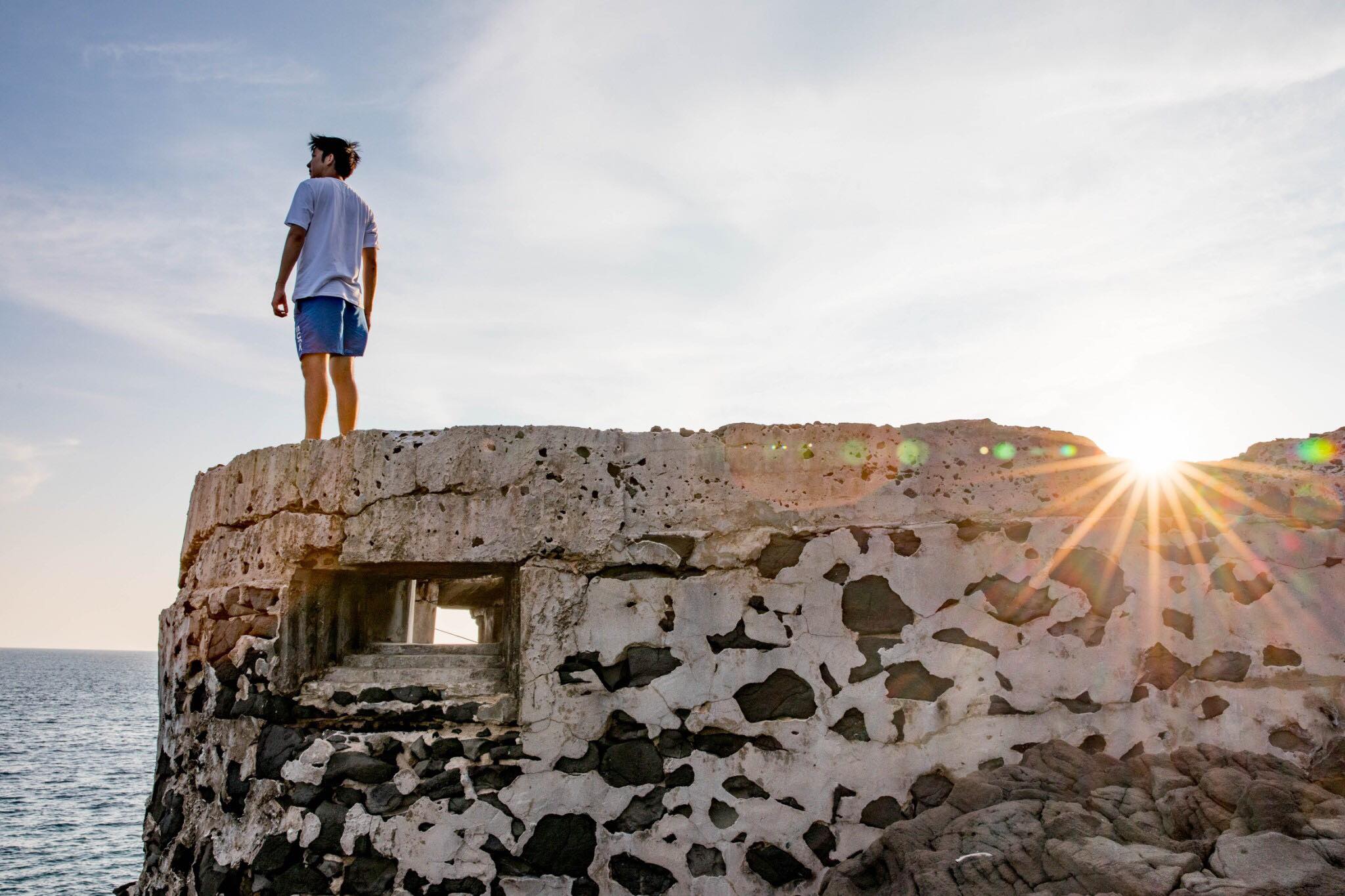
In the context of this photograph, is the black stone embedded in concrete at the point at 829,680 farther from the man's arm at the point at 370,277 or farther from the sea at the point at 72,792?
the sea at the point at 72,792

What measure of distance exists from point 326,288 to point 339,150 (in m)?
0.66

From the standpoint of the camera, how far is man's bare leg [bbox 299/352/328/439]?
12.3ft

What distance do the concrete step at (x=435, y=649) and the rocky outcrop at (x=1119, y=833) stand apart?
4.70 feet

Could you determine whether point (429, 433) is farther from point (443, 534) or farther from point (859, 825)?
point (859, 825)

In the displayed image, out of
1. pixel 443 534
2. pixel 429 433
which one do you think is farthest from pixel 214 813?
→ pixel 429 433

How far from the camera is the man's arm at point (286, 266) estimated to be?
392cm

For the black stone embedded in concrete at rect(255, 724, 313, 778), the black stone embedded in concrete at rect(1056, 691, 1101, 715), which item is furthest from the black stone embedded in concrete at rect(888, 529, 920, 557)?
the black stone embedded in concrete at rect(255, 724, 313, 778)

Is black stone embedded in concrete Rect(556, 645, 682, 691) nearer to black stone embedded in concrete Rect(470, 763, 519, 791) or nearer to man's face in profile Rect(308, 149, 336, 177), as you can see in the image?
black stone embedded in concrete Rect(470, 763, 519, 791)

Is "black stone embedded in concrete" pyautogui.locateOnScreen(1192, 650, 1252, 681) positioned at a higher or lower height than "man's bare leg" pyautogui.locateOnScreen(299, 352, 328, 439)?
lower

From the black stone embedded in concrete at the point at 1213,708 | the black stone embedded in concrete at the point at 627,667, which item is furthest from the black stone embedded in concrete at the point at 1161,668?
the black stone embedded in concrete at the point at 627,667

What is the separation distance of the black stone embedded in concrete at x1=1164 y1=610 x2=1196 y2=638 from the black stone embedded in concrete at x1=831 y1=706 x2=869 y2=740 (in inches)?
40.0

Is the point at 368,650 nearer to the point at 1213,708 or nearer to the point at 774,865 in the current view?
the point at 774,865

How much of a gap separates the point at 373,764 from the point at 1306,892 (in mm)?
2466

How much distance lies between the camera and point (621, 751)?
3.10 meters
